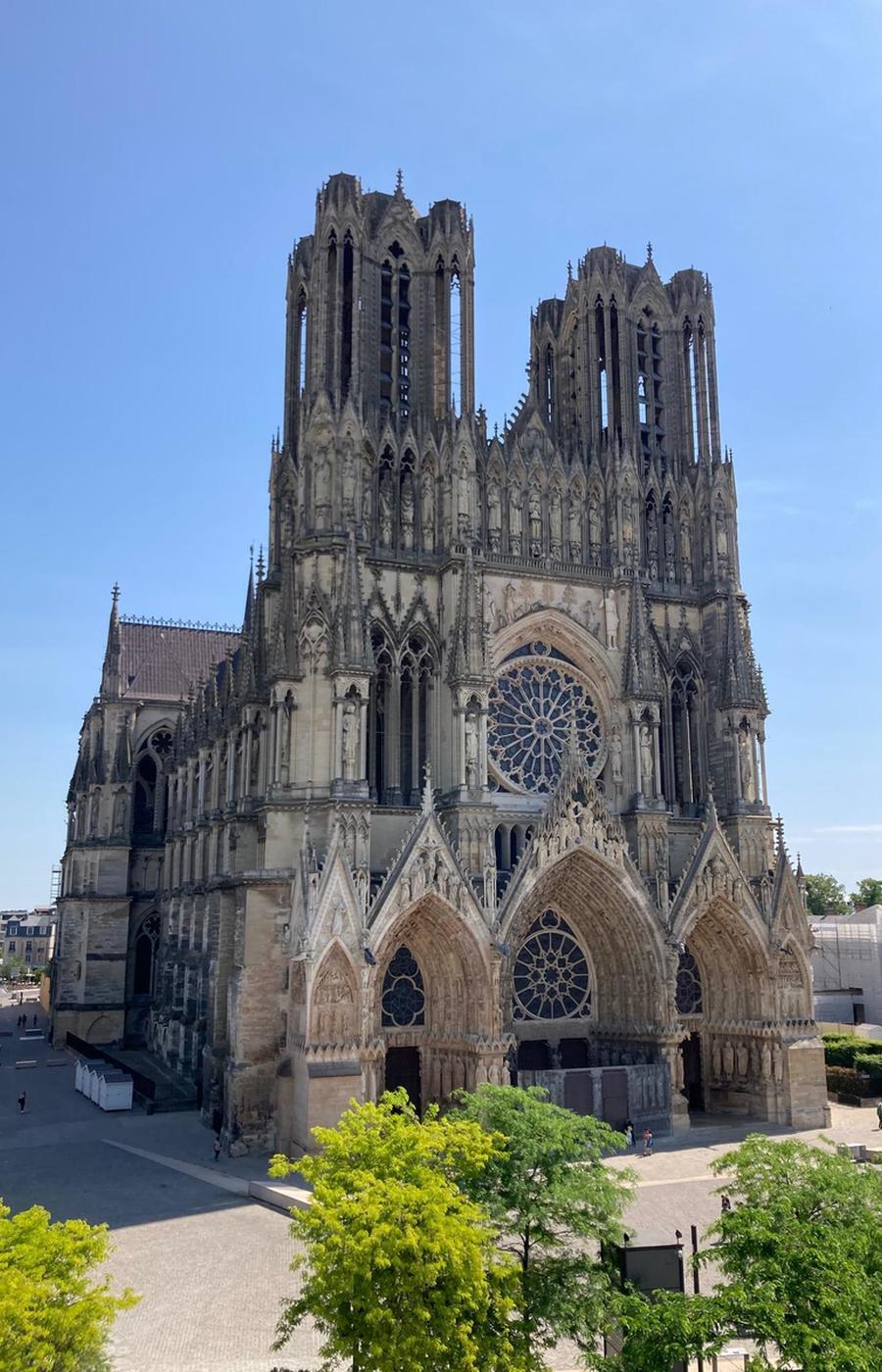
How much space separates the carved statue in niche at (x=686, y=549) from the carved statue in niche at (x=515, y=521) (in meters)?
7.50

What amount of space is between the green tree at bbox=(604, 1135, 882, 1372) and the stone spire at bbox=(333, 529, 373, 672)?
22469 millimetres

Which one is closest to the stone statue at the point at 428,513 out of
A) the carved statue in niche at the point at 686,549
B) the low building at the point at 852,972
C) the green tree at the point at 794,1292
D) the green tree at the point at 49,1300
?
the carved statue in niche at the point at 686,549

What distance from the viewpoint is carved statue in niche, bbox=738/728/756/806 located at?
136ft

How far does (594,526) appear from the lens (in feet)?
139

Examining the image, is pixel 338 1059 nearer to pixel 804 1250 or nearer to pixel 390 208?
pixel 804 1250

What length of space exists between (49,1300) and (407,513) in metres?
30.4

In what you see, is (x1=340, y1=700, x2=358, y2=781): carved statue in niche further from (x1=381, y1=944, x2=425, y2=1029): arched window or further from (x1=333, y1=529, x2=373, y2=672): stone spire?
(x1=381, y1=944, x2=425, y2=1029): arched window

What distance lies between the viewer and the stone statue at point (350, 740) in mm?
34969

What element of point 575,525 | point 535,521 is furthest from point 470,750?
point 575,525

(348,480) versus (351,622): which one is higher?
(348,480)

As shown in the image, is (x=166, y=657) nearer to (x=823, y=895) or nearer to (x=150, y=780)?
Answer: (x=150, y=780)

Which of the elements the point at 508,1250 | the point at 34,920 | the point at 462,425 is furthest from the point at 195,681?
the point at 34,920

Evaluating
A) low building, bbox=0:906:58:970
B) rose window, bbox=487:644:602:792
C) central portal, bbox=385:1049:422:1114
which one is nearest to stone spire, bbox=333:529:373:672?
rose window, bbox=487:644:602:792

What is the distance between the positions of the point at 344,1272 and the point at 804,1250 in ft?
19.3
